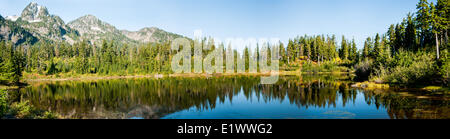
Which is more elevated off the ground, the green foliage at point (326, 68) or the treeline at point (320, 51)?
the treeline at point (320, 51)

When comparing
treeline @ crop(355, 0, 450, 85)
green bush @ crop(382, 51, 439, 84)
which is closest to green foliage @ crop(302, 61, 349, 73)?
treeline @ crop(355, 0, 450, 85)

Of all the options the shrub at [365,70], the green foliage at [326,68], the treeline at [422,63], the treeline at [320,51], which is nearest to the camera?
the treeline at [422,63]

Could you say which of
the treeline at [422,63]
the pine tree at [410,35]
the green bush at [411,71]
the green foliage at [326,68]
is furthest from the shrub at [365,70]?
the green foliage at [326,68]

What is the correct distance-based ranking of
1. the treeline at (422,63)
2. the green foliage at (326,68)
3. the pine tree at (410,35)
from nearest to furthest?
the treeline at (422,63) → the pine tree at (410,35) → the green foliage at (326,68)

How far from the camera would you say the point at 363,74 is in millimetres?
49906

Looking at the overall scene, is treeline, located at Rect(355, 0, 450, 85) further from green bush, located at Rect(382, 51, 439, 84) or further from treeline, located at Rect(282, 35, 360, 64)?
treeline, located at Rect(282, 35, 360, 64)

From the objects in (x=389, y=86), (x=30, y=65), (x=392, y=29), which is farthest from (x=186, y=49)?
(x=389, y=86)

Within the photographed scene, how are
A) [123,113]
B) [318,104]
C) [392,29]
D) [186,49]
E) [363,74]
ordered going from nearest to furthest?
[123,113], [318,104], [363,74], [392,29], [186,49]

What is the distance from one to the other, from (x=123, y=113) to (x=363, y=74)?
162 ft

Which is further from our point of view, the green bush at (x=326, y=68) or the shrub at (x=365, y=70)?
the green bush at (x=326, y=68)

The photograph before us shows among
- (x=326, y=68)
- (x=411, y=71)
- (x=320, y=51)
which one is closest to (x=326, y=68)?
(x=326, y=68)

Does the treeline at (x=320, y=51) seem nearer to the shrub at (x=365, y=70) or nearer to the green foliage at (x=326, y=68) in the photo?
the green foliage at (x=326, y=68)
